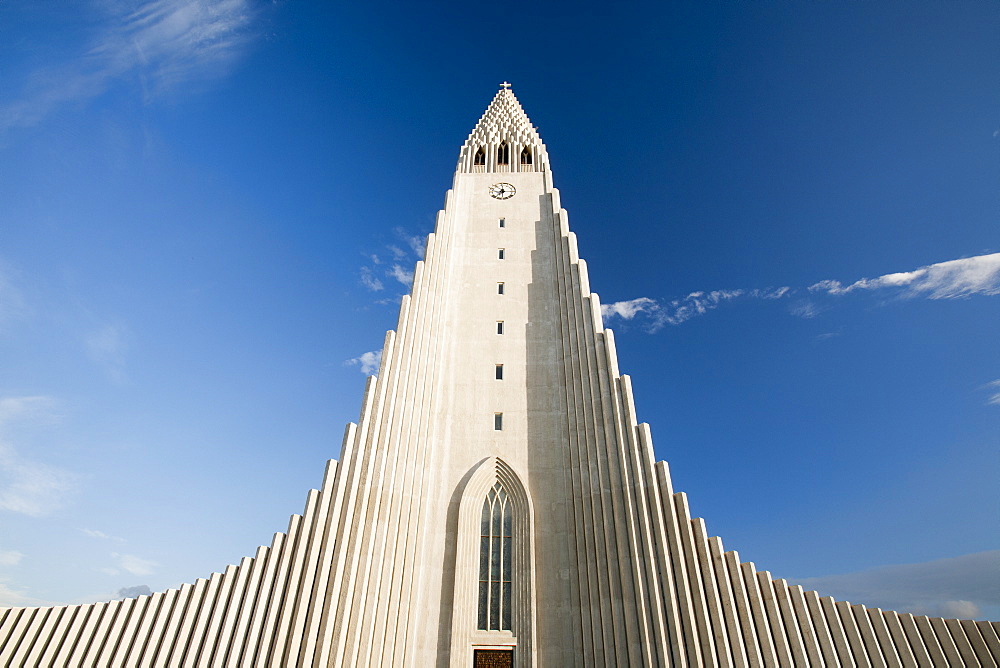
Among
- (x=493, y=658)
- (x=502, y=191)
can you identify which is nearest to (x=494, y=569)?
(x=493, y=658)

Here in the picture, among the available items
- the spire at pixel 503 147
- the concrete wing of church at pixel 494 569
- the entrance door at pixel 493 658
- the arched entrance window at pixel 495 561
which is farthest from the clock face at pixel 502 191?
the entrance door at pixel 493 658

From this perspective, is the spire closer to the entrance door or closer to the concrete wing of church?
the concrete wing of church

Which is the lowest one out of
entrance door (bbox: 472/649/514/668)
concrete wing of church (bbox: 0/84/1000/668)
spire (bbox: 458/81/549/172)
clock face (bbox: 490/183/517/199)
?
entrance door (bbox: 472/649/514/668)

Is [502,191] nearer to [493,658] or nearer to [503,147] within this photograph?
[503,147]

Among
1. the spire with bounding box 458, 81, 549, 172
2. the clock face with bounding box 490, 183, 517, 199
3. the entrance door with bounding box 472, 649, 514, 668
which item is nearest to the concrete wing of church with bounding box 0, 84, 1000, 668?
the entrance door with bounding box 472, 649, 514, 668

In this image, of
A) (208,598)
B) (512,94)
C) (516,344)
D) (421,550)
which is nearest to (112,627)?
(208,598)

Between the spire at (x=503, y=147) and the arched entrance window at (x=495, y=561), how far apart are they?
64.4ft

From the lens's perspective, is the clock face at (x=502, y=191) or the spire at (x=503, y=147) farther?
the spire at (x=503, y=147)

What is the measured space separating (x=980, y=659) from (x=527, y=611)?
12499 millimetres

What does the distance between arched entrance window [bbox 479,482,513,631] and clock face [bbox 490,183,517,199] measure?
1628 centimetres

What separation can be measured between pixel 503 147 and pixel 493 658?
90.9 feet

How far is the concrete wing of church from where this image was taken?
1527 cm

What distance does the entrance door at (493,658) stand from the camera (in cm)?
1684

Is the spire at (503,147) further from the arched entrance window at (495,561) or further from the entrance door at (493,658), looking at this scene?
the entrance door at (493,658)
